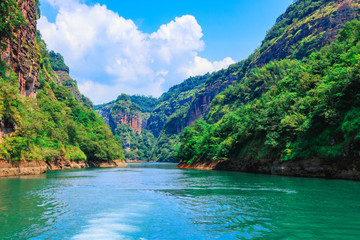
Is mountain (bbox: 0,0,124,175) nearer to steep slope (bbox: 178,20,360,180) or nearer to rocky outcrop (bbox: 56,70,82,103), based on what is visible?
steep slope (bbox: 178,20,360,180)

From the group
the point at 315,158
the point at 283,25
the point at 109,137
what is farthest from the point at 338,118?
the point at 283,25

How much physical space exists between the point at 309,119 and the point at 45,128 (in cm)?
5594

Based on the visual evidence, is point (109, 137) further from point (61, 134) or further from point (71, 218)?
point (71, 218)

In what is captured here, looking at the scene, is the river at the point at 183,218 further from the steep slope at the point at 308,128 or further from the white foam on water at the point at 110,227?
the steep slope at the point at 308,128

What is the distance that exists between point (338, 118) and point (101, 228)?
3046 cm

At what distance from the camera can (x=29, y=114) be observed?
145 feet

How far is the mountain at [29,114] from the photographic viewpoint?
35938mm

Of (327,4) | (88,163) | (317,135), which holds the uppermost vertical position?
(327,4)

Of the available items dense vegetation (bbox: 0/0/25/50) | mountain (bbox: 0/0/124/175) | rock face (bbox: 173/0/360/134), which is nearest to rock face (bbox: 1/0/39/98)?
mountain (bbox: 0/0/124/175)

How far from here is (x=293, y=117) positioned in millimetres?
37469

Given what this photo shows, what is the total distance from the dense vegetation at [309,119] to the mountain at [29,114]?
37999 millimetres

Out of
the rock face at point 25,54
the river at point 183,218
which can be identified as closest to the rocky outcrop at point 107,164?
the rock face at point 25,54

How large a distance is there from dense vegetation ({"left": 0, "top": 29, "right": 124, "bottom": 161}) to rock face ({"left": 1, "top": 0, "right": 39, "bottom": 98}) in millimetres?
3698

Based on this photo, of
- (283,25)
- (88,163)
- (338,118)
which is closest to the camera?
(338,118)
